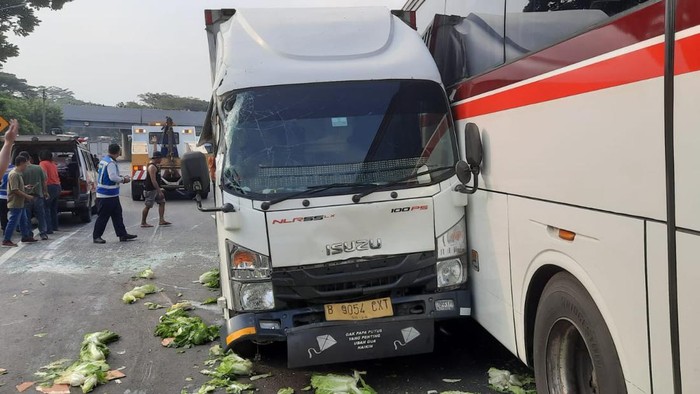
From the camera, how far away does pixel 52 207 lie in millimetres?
12938

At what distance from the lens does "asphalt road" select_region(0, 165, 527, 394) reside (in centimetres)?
451

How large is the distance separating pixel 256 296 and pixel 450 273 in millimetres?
1464

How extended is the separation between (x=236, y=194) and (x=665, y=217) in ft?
9.48

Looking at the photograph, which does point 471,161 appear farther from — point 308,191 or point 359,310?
point 359,310

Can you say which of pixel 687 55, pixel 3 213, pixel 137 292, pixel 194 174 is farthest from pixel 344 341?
pixel 3 213

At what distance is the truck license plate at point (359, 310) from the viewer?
4.20m

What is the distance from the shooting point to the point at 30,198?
11078 mm

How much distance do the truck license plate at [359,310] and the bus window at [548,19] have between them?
195cm

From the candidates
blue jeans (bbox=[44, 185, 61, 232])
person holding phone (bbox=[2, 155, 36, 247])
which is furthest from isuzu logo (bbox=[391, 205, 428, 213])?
blue jeans (bbox=[44, 185, 61, 232])

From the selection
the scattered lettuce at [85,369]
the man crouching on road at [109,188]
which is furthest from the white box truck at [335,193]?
the man crouching on road at [109,188]

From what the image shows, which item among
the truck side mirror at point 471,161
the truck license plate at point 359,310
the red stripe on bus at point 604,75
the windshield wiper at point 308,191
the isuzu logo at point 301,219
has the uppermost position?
the red stripe on bus at point 604,75

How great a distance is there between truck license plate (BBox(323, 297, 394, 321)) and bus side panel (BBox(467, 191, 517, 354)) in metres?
0.69

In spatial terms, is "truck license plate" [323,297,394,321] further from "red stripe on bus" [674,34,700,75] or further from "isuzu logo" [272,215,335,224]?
"red stripe on bus" [674,34,700,75]

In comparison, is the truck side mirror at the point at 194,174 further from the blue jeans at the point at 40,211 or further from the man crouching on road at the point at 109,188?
the blue jeans at the point at 40,211
